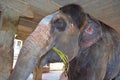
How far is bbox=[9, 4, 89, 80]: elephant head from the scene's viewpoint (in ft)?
2.90

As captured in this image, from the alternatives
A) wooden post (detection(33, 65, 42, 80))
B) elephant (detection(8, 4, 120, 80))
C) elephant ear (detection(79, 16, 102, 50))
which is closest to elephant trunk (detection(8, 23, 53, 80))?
elephant (detection(8, 4, 120, 80))

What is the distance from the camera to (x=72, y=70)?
4.28ft

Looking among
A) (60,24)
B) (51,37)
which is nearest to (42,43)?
(51,37)

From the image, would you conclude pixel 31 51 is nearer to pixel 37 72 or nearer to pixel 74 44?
pixel 74 44

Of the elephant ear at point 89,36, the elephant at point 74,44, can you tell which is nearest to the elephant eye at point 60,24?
the elephant at point 74,44

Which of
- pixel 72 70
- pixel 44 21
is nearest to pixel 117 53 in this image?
pixel 72 70

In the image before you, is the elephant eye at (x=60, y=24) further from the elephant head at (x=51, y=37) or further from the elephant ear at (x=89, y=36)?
the elephant ear at (x=89, y=36)

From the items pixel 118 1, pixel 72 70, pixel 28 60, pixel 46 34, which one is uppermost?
pixel 118 1

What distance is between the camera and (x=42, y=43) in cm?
95

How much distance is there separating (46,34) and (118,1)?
40.5 inches

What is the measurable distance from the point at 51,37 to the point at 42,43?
67 millimetres

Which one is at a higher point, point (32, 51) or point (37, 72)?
point (32, 51)

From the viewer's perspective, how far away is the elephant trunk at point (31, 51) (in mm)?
870

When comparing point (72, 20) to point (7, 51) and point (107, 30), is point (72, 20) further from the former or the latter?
point (7, 51)
